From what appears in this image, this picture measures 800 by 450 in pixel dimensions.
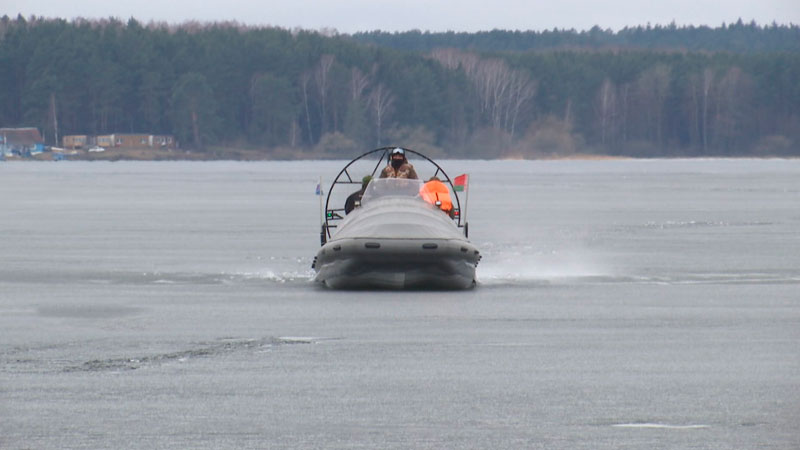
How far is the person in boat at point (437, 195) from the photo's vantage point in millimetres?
21516

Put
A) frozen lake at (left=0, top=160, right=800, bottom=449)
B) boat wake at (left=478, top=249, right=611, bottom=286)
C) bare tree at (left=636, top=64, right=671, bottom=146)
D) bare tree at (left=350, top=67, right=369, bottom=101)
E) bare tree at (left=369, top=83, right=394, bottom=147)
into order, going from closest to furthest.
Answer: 1. frozen lake at (left=0, top=160, right=800, bottom=449)
2. boat wake at (left=478, top=249, right=611, bottom=286)
3. bare tree at (left=369, top=83, right=394, bottom=147)
4. bare tree at (left=350, top=67, right=369, bottom=101)
5. bare tree at (left=636, top=64, right=671, bottom=146)

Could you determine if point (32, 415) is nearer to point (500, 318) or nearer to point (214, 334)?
point (214, 334)

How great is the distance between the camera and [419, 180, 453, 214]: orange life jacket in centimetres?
2155

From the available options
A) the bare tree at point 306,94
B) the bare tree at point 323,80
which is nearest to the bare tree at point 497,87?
the bare tree at point 323,80

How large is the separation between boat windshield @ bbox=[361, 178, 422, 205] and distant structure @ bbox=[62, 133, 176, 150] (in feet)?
471

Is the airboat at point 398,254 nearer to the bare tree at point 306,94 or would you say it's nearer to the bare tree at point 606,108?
the bare tree at point 306,94

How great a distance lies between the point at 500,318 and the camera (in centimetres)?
1650

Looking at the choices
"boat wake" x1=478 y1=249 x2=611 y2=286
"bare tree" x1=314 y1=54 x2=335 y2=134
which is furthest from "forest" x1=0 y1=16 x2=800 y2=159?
"boat wake" x1=478 y1=249 x2=611 y2=286

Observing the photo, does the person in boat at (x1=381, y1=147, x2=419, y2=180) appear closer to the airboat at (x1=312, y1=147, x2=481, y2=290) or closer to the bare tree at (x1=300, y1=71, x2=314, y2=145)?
the airboat at (x1=312, y1=147, x2=481, y2=290)

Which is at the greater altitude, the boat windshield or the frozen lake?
the boat windshield

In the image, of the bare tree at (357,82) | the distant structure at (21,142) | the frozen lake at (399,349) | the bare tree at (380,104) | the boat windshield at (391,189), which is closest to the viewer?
the frozen lake at (399,349)

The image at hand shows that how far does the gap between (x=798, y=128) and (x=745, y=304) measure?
6966 inches

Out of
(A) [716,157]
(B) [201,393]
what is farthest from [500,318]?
(A) [716,157]

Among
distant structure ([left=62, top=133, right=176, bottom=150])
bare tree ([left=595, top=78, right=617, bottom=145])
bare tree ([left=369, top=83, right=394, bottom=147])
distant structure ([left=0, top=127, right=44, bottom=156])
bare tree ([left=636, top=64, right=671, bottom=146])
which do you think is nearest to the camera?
distant structure ([left=0, top=127, right=44, bottom=156])
